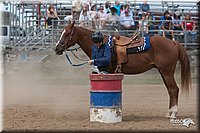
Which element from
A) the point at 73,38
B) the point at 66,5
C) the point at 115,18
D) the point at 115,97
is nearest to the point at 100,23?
the point at 115,18

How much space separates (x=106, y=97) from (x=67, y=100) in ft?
15.5

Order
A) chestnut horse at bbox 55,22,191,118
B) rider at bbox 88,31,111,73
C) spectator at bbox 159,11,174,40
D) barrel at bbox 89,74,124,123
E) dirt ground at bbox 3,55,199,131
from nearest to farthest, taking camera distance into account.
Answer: dirt ground at bbox 3,55,199,131 → barrel at bbox 89,74,124,123 → rider at bbox 88,31,111,73 → chestnut horse at bbox 55,22,191,118 → spectator at bbox 159,11,174,40

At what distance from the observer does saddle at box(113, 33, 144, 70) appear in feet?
33.3

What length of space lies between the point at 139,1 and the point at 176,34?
2571 millimetres

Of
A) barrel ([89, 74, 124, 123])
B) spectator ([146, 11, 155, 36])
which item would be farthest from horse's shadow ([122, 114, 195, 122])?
spectator ([146, 11, 155, 36])

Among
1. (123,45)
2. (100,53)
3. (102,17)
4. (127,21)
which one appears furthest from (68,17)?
(100,53)

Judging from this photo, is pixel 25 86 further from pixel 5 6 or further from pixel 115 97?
pixel 115 97

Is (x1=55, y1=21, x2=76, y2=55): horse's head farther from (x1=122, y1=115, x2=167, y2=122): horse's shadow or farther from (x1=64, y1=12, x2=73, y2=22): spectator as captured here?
(x1=64, y1=12, x2=73, y2=22): spectator

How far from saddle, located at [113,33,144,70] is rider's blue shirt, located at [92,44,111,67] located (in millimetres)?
551

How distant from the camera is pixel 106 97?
9.13 metres

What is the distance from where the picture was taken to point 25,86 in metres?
17.0

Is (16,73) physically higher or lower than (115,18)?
lower

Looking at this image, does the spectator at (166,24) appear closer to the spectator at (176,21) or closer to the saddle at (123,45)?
the spectator at (176,21)

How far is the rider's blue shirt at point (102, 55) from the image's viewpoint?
9562mm
